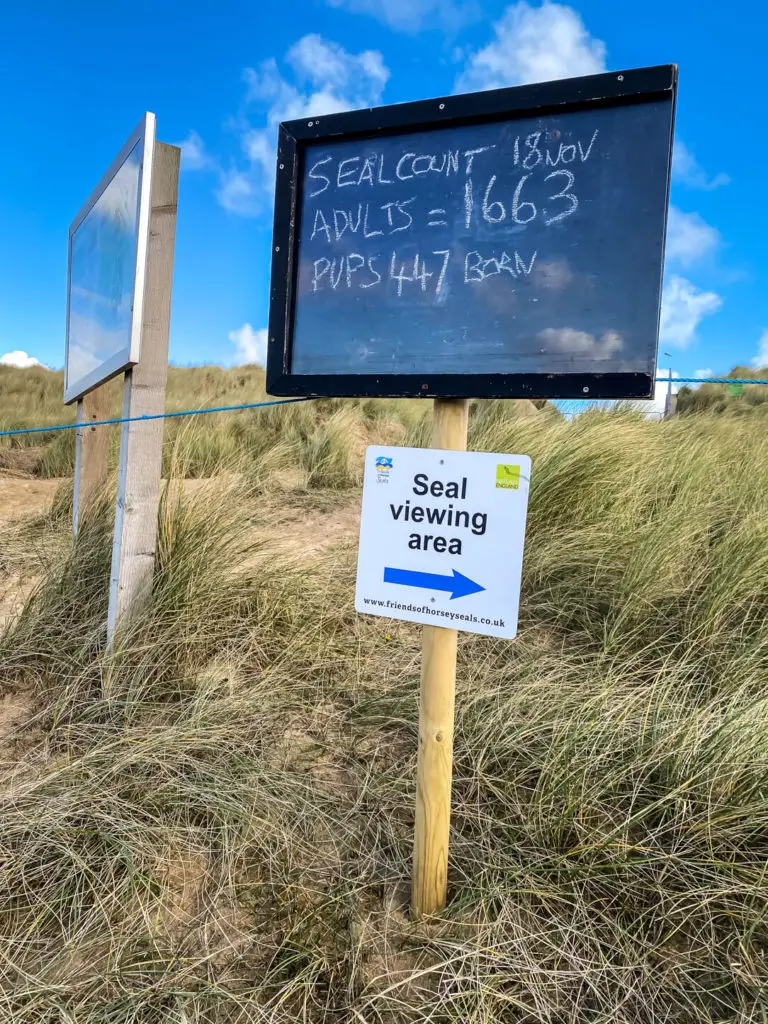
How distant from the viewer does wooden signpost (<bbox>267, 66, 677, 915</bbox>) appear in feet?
5.72

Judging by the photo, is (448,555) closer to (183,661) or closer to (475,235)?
(475,235)

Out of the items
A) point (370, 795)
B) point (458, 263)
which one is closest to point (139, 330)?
point (458, 263)

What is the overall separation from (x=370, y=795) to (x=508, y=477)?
1.23 m

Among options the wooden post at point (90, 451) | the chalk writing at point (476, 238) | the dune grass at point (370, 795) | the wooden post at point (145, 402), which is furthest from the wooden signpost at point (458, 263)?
the wooden post at point (90, 451)

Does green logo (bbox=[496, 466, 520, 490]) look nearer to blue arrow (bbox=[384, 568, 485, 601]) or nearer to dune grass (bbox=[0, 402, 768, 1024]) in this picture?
blue arrow (bbox=[384, 568, 485, 601])

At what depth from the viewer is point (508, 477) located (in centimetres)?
184

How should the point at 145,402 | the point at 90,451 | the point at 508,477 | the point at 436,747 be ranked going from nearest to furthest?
the point at 508,477
the point at 436,747
the point at 145,402
the point at 90,451

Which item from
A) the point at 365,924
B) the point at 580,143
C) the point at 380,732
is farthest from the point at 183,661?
the point at 580,143

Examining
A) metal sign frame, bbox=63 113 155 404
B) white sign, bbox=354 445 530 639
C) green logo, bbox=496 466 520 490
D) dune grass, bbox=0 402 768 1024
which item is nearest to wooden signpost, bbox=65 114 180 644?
metal sign frame, bbox=63 113 155 404

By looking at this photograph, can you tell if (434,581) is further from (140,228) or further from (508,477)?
(140,228)

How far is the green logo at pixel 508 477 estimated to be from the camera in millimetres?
1834

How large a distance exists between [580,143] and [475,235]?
0.33m

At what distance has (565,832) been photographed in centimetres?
210

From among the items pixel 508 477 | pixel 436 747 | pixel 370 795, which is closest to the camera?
pixel 508 477
